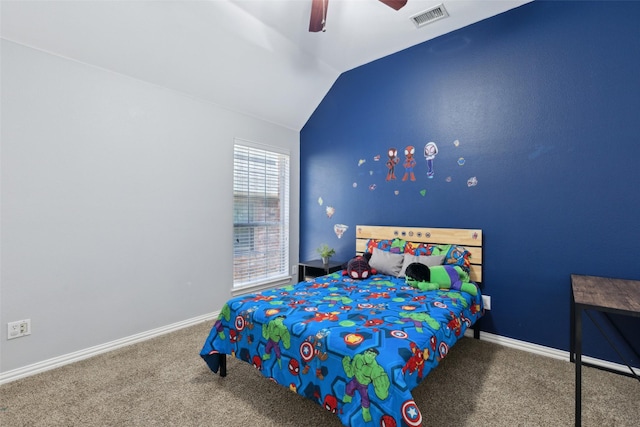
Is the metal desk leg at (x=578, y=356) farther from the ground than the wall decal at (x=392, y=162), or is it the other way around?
the wall decal at (x=392, y=162)

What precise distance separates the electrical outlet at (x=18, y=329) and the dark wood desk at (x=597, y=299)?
138 inches

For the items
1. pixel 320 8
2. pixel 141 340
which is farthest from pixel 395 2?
pixel 141 340

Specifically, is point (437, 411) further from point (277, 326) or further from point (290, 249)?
point (290, 249)

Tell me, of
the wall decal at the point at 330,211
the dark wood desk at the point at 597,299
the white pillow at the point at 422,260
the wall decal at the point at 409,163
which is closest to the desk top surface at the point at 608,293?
the dark wood desk at the point at 597,299

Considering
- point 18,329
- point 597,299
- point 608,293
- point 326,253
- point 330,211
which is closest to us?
point 597,299

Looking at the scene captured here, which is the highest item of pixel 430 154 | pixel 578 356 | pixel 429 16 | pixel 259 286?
pixel 429 16

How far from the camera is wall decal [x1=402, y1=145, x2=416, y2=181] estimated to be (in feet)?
10.9

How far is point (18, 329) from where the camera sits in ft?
7.25

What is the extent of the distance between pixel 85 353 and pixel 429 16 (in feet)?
13.6

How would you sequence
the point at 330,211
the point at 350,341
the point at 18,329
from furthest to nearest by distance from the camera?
1. the point at 330,211
2. the point at 18,329
3. the point at 350,341

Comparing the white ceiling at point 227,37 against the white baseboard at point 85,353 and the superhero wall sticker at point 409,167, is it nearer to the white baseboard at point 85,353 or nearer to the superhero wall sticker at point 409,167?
the superhero wall sticker at point 409,167

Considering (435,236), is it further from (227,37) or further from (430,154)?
(227,37)

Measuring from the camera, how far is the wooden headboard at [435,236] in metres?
2.89

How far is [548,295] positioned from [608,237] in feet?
2.04
